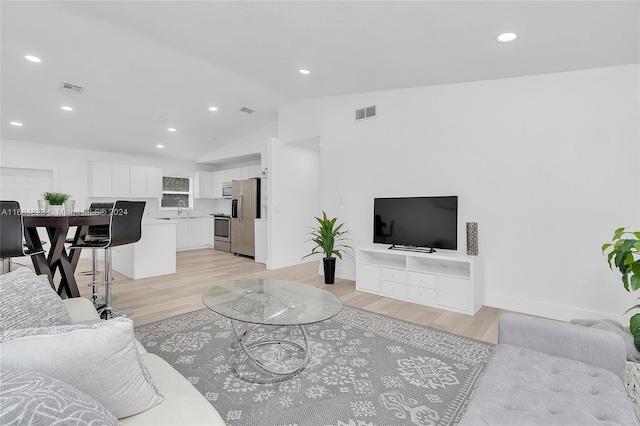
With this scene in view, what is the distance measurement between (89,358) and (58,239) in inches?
115

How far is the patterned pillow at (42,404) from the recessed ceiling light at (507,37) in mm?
3387

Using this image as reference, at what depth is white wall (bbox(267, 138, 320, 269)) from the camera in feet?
18.1

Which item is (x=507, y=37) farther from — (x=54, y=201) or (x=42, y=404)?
(x=54, y=201)

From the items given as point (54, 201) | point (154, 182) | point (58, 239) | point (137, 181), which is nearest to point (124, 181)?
point (137, 181)

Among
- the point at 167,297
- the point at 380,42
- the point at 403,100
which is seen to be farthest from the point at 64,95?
the point at 403,100

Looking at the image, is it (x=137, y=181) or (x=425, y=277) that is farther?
(x=137, y=181)

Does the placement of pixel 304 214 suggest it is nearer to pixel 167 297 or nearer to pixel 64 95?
pixel 167 297

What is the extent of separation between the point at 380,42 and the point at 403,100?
4.22ft

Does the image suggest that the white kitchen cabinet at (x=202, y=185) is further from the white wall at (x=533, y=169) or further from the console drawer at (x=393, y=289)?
the console drawer at (x=393, y=289)

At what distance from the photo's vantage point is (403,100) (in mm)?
4121

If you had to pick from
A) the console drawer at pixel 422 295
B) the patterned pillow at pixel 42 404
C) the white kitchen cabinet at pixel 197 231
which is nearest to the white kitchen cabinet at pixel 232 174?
the white kitchen cabinet at pixel 197 231

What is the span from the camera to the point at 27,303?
1188 millimetres

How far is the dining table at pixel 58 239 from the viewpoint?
271 centimetres

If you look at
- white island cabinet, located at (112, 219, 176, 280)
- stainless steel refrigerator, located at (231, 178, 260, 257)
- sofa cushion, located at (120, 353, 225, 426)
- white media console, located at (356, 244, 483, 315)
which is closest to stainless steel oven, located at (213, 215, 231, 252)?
stainless steel refrigerator, located at (231, 178, 260, 257)
